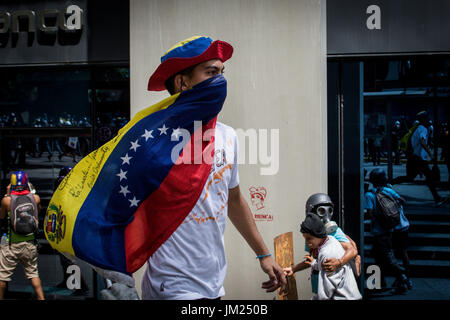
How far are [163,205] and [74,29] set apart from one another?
3.77 m

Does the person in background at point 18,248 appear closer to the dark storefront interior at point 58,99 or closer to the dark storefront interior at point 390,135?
the dark storefront interior at point 58,99

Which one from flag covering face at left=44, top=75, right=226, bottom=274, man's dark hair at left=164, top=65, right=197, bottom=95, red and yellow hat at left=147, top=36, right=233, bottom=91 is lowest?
flag covering face at left=44, top=75, right=226, bottom=274

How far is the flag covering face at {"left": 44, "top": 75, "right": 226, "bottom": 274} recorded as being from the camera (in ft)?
8.85

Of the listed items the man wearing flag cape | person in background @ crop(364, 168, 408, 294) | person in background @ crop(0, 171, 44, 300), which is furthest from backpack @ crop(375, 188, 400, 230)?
person in background @ crop(0, 171, 44, 300)

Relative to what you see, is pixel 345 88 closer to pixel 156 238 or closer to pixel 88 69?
pixel 88 69

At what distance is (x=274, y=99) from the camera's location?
16.7ft

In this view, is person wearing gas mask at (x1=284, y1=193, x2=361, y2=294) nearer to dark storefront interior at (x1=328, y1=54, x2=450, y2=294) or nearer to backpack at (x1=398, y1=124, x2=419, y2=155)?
dark storefront interior at (x1=328, y1=54, x2=450, y2=294)

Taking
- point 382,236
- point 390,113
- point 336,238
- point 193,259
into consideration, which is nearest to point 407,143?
point 390,113

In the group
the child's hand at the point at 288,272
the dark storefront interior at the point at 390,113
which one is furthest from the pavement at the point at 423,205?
the child's hand at the point at 288,272

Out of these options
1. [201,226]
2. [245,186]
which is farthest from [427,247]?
[201,226]

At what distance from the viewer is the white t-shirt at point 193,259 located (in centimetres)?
267

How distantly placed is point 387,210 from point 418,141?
0.90 m

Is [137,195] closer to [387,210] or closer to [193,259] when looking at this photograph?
[193,259]
